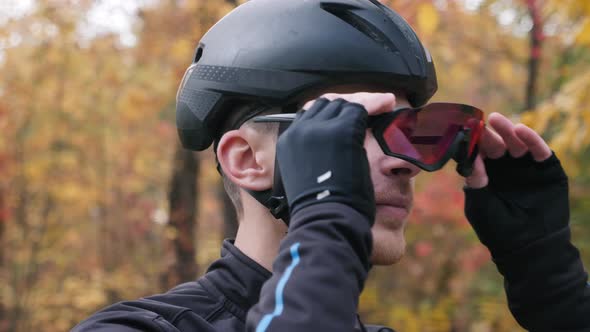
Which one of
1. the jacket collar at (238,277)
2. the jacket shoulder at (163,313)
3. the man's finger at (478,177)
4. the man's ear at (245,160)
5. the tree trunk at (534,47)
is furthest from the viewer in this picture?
the tree trunk at (534,47)

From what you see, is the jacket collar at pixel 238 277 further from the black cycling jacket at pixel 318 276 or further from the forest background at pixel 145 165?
the forest background at pixel 145 165

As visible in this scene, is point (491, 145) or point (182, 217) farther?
point (182, 217)

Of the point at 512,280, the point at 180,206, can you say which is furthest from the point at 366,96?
the point at 180,206

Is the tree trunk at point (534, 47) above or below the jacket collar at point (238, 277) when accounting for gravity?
below

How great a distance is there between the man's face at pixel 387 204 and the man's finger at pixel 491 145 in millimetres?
443

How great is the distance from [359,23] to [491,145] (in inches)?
25.0

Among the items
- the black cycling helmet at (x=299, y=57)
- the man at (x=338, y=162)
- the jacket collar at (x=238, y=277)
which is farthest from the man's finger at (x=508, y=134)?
the jacket collar at (x=238, y=277)

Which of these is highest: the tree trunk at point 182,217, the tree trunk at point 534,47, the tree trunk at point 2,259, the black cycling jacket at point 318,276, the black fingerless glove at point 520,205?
the black cycling jacket at point 318,276

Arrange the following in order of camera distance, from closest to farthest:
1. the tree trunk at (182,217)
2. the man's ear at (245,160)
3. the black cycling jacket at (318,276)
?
the black cycling jacket at (318,276) < the man's ear at (245,160) < the tree trunk at (182,217)

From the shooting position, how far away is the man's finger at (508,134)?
243 cm

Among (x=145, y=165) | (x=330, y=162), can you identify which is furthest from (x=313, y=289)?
(x=145, y=165)

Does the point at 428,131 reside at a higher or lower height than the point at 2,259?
higher

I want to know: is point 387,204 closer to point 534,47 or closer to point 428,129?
point 428,129

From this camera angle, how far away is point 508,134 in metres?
2.50
